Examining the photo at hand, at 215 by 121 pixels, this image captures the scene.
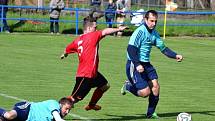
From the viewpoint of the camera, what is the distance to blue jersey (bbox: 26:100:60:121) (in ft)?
31.5

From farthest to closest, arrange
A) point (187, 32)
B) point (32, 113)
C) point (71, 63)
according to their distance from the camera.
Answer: point (187, 32) → point (71, 63) → point (32, 113)

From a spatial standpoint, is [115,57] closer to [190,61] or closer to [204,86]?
[190,61]

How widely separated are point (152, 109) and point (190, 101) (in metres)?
2.46

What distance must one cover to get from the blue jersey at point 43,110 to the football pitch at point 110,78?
1.86 m

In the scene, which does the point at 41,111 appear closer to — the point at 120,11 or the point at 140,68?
the point at 140,68

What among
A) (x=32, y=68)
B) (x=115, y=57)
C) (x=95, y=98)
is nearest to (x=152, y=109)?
(x=95, y=98)

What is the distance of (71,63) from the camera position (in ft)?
70.5

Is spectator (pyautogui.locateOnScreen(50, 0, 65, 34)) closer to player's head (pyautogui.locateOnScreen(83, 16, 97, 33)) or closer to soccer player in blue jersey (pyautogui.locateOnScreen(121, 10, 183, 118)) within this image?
soccer player in blue jersey (pyautogui.locateOnScreen(121, 10, 183, 118))

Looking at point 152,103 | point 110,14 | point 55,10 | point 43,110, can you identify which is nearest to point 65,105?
point 43,110

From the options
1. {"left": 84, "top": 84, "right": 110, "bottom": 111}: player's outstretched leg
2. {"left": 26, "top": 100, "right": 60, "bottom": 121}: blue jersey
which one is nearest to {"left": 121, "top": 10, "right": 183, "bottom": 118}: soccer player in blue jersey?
{"left": 84, "top": 84, "right": 110, "bottom": 111}: player's outstretched leg

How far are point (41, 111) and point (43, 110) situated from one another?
0.05m

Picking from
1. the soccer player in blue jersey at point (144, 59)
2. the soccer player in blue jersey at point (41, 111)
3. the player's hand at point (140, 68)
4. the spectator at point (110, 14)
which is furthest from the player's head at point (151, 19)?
the spectator at point (110, 14)

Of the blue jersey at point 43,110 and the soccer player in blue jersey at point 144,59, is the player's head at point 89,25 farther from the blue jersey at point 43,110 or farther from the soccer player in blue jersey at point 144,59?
the blue jersey at point 43,110

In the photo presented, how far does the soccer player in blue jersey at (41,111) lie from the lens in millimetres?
9531
